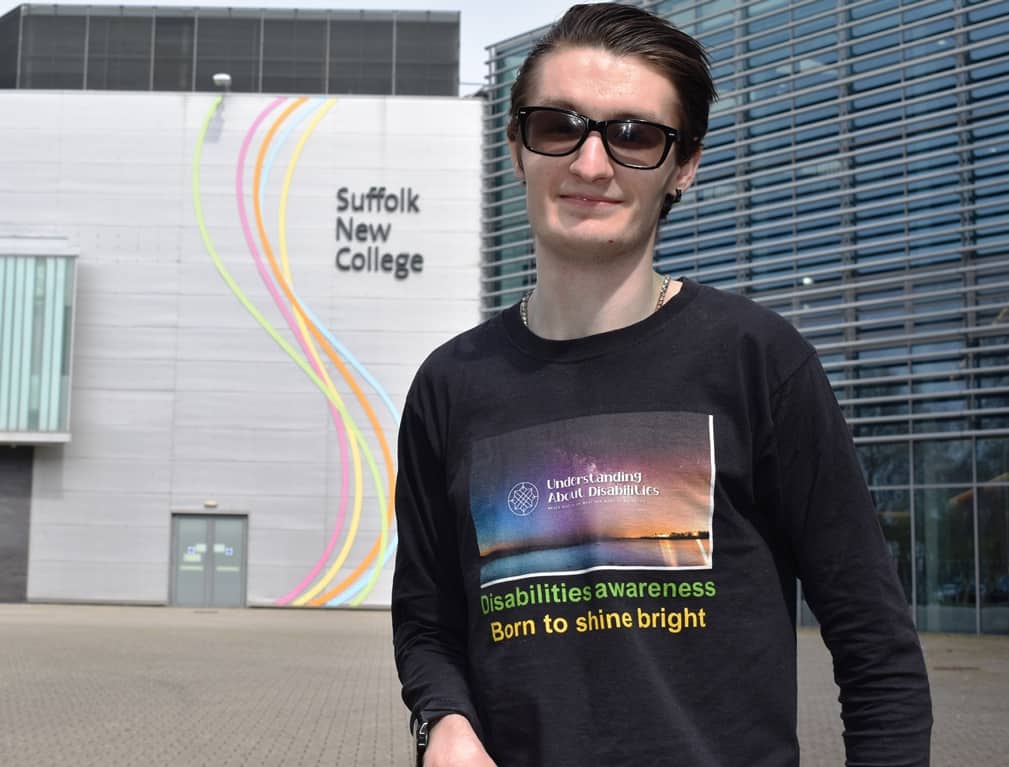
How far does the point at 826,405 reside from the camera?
1.69m

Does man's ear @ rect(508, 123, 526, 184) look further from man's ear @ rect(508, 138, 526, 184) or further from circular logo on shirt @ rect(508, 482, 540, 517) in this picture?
circular logo on shirt @ rect(508, 482, 540, 517)

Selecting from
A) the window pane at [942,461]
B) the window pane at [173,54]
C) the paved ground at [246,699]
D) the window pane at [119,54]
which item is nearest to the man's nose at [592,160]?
the paved ground at [246,699]

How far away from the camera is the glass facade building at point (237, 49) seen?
35.5 m

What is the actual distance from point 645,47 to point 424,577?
0.74 metres

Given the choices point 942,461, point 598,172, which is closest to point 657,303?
point 598,172

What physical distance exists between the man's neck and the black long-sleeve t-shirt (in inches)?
1.0

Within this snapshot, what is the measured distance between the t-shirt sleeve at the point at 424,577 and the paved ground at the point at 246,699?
25.4 ft

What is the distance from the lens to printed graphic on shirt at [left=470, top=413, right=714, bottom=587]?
167 centimetres

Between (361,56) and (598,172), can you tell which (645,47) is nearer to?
(598,172)

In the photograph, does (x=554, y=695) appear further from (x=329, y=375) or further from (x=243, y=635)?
(x=329, y=375)

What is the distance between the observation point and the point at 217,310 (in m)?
33.5

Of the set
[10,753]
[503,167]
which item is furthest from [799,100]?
[10,753]

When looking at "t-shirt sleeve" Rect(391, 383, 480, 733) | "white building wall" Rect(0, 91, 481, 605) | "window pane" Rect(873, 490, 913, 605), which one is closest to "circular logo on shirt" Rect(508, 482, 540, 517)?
"t-shirt sleeve" Rect(391, 383, 480, 733)

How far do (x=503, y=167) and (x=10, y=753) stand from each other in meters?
25.3
